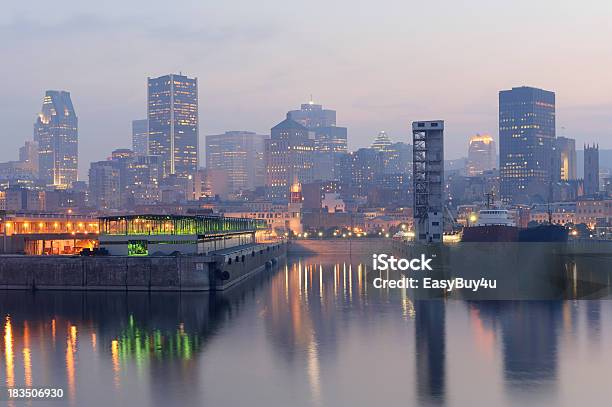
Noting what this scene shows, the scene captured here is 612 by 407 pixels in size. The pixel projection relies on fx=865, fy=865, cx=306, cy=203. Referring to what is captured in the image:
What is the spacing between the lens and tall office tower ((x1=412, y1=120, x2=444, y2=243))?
15538 cm

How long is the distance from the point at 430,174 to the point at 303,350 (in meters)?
95.4

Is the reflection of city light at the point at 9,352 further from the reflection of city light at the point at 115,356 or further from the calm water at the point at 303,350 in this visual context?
the reflection of city light at the point at 115,356

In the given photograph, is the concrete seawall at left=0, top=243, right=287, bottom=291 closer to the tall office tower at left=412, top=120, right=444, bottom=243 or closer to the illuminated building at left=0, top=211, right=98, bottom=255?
the illuminated building at left=0, top=211, right=98, bottom=255

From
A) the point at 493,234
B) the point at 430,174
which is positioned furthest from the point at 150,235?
the point at 493,234

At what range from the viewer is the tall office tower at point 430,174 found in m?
155

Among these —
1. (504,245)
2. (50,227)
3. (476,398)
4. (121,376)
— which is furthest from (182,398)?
(50,227)

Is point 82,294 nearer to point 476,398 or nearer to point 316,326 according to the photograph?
point 316,326

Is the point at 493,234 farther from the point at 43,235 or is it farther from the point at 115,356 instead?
the point at 115,356

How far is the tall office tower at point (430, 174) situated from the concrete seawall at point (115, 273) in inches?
2233

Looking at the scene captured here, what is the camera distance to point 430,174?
516 feet

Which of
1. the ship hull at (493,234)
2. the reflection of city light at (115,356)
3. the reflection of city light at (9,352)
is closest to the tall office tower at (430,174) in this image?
the ship hull at (493,234)

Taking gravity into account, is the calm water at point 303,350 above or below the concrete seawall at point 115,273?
below

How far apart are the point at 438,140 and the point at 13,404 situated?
11720 centimetres

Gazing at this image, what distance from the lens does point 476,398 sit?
50250 millimetres
